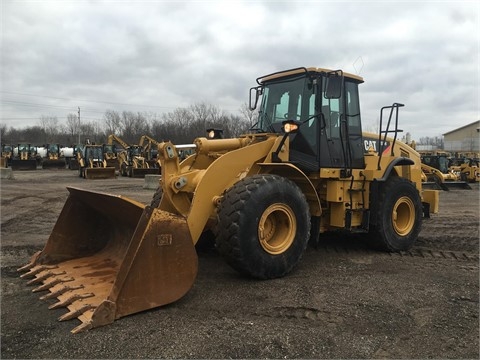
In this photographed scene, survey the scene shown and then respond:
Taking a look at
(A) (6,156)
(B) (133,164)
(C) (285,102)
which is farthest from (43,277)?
(A) (6,156)

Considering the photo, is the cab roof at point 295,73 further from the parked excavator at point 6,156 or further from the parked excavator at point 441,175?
the parked excavator at point 6,156

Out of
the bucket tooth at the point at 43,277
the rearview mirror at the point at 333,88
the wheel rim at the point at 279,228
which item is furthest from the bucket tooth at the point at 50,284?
the rearview mirror at the point at 333,88

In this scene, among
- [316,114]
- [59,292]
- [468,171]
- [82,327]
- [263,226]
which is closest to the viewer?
[82,327]

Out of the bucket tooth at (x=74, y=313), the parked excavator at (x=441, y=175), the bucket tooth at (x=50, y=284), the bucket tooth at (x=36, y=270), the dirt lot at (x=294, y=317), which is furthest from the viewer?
the parked excavator at (x=441, y=175)

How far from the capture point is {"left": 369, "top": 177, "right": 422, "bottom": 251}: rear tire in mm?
6543

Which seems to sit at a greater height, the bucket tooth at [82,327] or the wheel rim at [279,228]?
the wheel rim at [279,228]

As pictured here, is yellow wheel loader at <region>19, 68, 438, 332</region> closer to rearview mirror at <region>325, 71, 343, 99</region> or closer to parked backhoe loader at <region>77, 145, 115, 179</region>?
rearview mirror at <region>325, 71, 343, 99</region>

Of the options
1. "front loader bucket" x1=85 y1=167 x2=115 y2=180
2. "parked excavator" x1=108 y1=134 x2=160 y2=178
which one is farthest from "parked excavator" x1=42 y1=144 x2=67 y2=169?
"front loader bucket" x1=85 y1=167 x2=115 y2=180

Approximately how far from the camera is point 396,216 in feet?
23.1

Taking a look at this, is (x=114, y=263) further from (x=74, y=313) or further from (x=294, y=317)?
(x=294, y=317)

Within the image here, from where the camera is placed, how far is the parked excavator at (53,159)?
37.9 metres

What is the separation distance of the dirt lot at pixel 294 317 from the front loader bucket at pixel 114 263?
5.5 inches

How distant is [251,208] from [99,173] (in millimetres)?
23164

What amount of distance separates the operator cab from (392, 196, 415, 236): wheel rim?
1.00m
